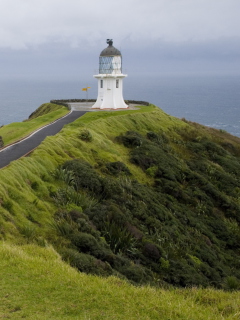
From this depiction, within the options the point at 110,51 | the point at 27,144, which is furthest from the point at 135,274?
the point at 110,51

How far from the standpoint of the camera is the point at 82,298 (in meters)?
9.23

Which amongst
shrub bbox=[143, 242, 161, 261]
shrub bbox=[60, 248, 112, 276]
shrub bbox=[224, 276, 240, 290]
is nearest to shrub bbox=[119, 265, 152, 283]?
shrub bbox=[60, 248, 112, 276]

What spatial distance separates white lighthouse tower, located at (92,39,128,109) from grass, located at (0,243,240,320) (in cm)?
3930

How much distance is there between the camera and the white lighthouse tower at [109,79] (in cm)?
4928

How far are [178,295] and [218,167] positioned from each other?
84.3ft

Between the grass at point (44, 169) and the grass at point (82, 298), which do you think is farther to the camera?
the grass at point (44, 169)

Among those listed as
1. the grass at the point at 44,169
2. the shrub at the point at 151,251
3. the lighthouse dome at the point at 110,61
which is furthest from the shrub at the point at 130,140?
the lighthouse dome at the point at 110,61

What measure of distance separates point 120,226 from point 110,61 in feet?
114

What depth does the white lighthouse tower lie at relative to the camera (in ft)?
162

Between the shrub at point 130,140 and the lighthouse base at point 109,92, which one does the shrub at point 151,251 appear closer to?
the shrub at point 130,140

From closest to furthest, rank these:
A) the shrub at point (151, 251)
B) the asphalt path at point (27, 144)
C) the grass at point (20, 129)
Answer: the shrub at point (151, 251) → the asphalt path at point (27, 144) → the grass at point (20, 129)

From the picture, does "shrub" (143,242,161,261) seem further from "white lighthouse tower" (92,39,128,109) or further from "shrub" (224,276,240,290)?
"white lighthouse tower" (92,39,128,109)

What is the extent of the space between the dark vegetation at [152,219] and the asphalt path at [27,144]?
295 centimetres

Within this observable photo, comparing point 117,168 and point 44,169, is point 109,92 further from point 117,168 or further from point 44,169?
point 44,169
